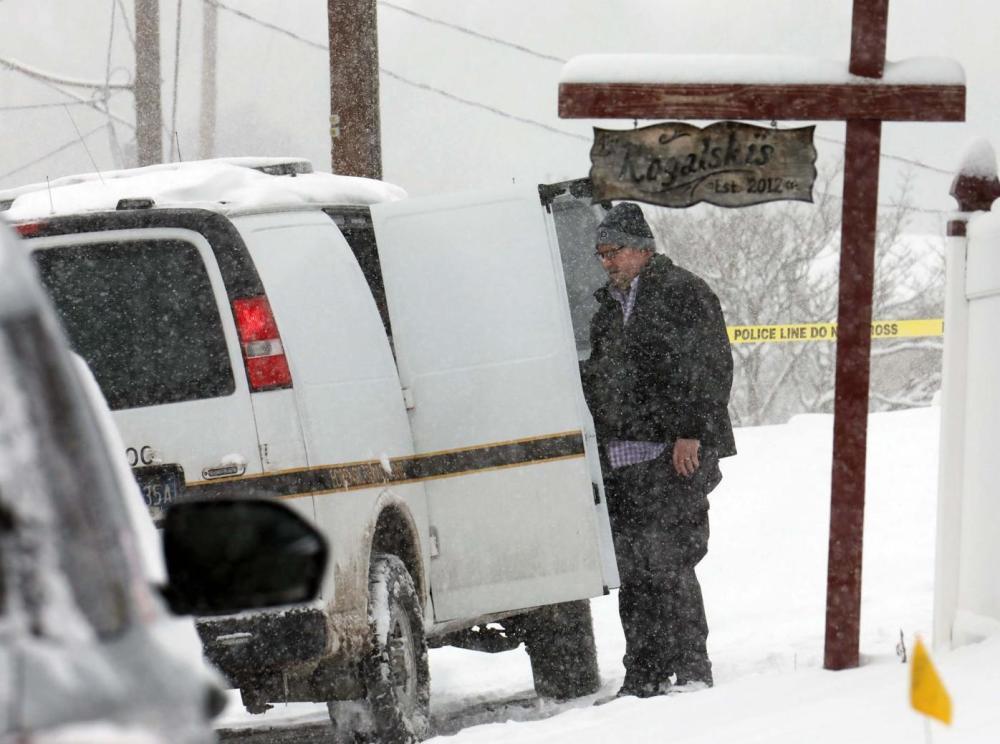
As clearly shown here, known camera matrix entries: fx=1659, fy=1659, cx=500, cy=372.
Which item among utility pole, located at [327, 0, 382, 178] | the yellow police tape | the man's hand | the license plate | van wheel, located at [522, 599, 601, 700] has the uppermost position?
utility pole, located at [327, 0, 382, 178]

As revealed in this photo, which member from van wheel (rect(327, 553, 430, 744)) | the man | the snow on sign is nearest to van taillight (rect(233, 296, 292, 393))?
van wheel (rect(327, 553, 430, 744))

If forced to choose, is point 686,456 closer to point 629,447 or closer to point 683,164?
point 629,447

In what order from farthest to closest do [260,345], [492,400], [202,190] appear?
[492,400] → [202,190] → [260,345]

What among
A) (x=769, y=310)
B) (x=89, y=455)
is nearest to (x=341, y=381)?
(x=89, y=455)

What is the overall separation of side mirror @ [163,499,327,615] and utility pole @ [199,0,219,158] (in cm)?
3146

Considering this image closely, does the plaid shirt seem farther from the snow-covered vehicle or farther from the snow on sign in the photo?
the snow-covered vehicle

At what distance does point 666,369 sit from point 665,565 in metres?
0.85

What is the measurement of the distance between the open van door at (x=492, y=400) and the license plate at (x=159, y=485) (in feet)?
4.59

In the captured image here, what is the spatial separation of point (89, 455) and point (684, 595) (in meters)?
5.45

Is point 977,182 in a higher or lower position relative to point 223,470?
higher

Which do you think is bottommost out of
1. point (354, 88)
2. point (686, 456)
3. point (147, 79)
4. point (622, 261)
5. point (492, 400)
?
point (686, 456)

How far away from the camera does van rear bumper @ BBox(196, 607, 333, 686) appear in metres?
5.36

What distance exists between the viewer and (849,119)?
5.97 metres

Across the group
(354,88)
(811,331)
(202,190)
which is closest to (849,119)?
(202,190)
